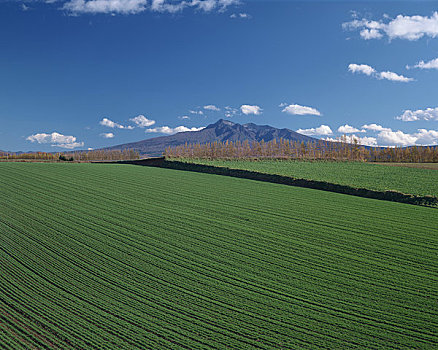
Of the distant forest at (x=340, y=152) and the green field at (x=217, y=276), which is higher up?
the distant forest at (x=340, y=152)

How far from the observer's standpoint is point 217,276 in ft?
45.2

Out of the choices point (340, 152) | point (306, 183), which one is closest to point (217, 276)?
point (306, 183)

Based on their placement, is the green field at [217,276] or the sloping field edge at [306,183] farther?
the sloping field edge at [306,183]

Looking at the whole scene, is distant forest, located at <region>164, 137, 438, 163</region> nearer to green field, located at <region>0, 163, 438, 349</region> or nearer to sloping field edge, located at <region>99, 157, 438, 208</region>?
sloping field edge, located at <region>99, 157, 438, 208</region>

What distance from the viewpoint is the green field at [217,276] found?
34.3 ft

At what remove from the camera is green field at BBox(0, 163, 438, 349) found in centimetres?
1045

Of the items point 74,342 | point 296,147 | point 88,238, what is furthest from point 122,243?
point 296,147

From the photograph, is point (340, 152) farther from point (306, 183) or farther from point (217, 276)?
point (217, 276)

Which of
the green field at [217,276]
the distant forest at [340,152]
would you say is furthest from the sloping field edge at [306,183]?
the distant forest at [340,152]

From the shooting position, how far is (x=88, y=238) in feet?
59.8

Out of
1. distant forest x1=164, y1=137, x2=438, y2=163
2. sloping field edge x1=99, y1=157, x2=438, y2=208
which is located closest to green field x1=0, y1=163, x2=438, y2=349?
sloping field edge x1=99, y1=157, x2=438, y2=208

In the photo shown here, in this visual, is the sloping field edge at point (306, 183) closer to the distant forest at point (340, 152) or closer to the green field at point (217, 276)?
the green field at point (217, 276)

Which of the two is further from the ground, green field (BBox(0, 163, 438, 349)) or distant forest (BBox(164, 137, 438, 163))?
distant forest (BBox(164, 137, 438, 163))

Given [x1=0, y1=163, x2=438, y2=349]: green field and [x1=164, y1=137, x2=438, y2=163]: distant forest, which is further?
[x1=164, y1=137, x2=438, y2=163]: distant forest
